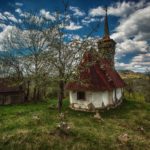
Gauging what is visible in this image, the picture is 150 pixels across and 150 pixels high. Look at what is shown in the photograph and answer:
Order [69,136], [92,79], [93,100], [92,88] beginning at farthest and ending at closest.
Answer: [92,79]
[93,100]
[92,88]
[69,136]

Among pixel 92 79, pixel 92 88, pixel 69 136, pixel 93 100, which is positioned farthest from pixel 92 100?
pixel 69 136

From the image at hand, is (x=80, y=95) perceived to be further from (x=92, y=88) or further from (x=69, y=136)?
(x=69, y=136)

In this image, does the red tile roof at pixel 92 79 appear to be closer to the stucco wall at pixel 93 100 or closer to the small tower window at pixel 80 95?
the stucco wall at pixel 93 100

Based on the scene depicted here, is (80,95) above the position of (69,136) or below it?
above

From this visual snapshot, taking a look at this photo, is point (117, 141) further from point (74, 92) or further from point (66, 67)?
point (74, 92)

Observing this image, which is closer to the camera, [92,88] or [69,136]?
[69,136]

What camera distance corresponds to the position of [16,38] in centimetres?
2817

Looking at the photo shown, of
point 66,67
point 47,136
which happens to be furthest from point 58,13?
point 47,136

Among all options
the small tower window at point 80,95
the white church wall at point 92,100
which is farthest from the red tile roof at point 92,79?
the small tower window at point 80,95

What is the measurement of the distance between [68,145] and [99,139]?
239cm

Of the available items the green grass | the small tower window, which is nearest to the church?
the small tower window

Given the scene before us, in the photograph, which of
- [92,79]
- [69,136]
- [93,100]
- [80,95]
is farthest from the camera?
[80,95]

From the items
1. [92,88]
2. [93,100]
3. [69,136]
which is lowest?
[69,136]

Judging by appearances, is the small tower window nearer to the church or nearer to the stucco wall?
the church
